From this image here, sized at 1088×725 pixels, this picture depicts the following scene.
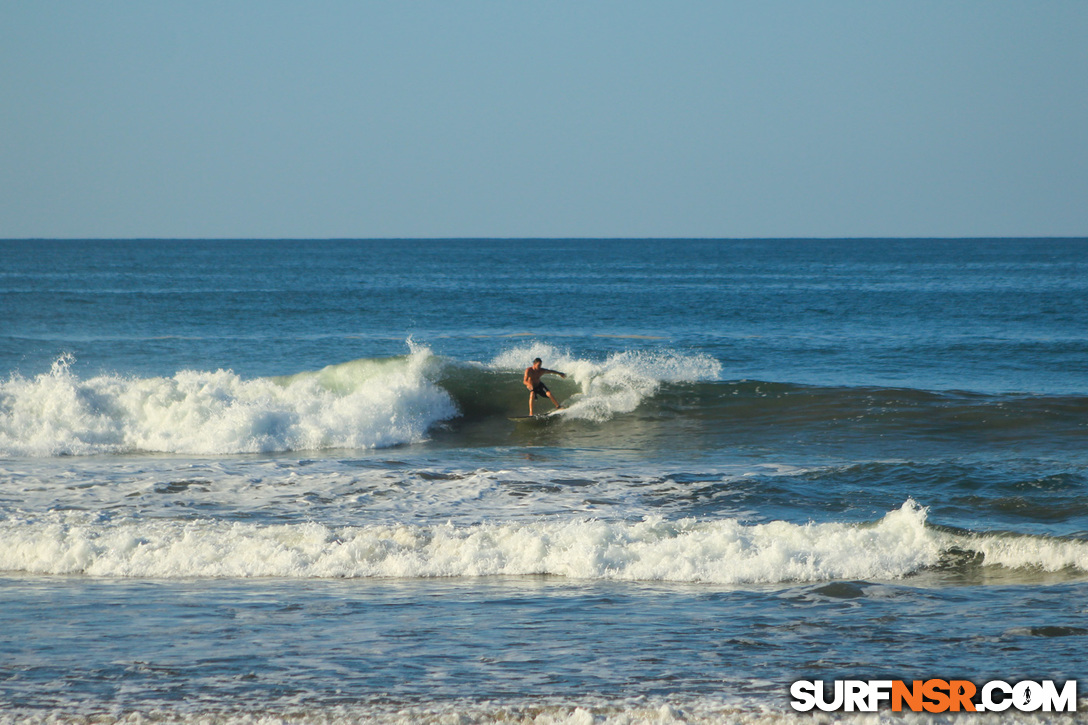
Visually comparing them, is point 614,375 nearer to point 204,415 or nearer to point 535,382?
point 535,382

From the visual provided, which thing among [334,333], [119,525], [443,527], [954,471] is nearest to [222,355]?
[334,333]

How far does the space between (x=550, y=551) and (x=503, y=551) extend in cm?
A: 50

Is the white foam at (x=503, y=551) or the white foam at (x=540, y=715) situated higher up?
the white foam at (x=540, y=715)

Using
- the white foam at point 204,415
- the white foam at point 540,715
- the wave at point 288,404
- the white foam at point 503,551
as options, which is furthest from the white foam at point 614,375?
the white foam at point 540,715

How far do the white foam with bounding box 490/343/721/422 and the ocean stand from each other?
89 mm

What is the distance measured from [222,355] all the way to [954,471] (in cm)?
2322

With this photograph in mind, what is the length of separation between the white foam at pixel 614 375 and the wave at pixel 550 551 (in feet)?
30.0

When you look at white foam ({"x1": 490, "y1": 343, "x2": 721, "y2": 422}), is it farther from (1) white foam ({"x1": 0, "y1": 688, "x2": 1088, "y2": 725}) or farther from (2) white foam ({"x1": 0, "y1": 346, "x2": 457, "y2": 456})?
(1) white foam ({"x1": 0, "y1": 688, "x2": 1088, "y2": 725})

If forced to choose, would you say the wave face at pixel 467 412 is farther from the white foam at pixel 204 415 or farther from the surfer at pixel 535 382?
the surfer at pixel 535 382

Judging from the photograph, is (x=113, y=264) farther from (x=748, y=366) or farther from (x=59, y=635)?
(x=59, y=635)

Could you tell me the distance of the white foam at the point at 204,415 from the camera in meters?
16.6

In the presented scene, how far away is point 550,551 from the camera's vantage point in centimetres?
941

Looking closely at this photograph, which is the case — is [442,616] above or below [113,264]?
below

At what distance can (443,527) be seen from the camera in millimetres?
10188
